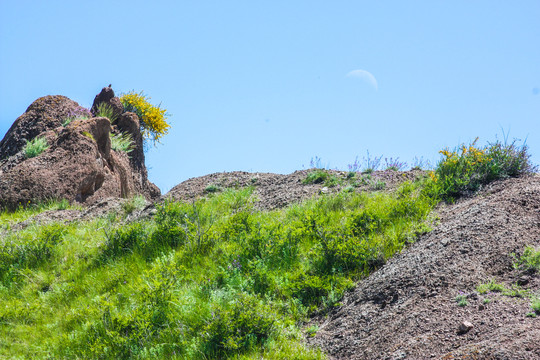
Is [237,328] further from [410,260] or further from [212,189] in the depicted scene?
[212,189]

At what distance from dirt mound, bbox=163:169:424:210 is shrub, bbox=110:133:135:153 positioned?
241cm

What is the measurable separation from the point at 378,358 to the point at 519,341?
52.5 inches

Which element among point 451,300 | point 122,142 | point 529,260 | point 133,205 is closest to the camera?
point 451,300

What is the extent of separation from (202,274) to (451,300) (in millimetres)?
3597

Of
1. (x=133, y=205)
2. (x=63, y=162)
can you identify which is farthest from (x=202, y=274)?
(x=63, y=162)

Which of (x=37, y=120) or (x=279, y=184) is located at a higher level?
(x=37, y=120)

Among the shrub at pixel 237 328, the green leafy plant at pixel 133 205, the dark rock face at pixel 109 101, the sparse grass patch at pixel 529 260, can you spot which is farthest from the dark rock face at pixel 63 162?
the sparse grass patch at pixel 529 260

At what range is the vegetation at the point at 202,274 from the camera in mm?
5648

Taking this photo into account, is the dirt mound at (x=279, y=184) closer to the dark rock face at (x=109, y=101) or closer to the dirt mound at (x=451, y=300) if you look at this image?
the dirt mound at (x=451, y=300)

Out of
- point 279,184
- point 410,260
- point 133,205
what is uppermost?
point 279,184

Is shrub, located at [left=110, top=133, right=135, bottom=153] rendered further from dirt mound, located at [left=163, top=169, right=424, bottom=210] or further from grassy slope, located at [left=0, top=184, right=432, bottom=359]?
grassy slope, located at [left=0, top=184, right=432, bottom=359]

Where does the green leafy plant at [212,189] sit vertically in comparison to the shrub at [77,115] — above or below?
below

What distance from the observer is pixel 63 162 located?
13102 millimetres

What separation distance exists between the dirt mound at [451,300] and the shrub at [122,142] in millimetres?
11140
